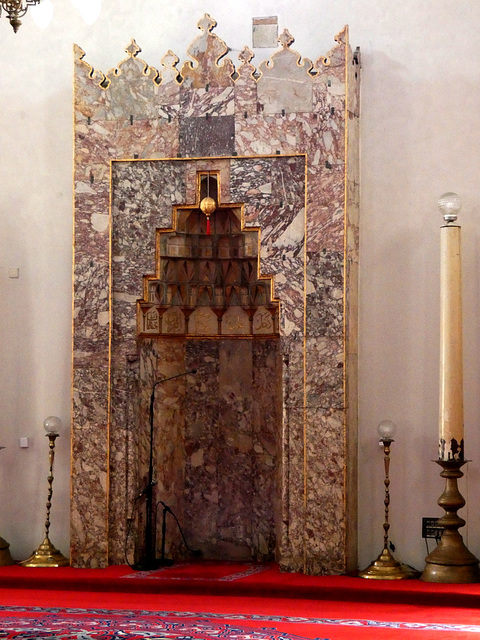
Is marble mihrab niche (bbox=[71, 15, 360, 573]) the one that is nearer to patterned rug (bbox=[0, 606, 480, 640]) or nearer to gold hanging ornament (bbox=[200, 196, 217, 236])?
gold hanging ornament (bbox=[200, 196, 217, 236])

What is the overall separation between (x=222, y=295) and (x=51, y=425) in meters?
1.63

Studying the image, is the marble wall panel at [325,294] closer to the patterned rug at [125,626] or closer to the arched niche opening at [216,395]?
the arched niche opening at [216,395]

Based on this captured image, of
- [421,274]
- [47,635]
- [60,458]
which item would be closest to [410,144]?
[421,274]

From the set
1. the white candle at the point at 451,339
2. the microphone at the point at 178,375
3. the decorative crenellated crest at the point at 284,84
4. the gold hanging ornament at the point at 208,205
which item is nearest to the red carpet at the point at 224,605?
the white candle at the point at 451,339

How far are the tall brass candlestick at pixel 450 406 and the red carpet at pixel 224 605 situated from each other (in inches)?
8.8

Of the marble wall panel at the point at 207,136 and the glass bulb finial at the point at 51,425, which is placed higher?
the marble wall panel at the point at 207,136

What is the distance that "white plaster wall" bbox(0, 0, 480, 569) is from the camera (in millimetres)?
7219

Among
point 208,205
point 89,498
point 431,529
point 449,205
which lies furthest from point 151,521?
point 449,205

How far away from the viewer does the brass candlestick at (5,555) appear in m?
7.39

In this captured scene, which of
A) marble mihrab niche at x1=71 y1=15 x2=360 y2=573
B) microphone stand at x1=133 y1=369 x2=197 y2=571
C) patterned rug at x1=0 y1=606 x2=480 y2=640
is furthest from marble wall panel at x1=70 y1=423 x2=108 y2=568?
patterned rug at x1=0 y1=606 x2=480 y2=640

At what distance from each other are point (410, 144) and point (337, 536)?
282 cm

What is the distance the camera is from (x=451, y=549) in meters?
6.74

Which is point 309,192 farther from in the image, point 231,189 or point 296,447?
point 296,447

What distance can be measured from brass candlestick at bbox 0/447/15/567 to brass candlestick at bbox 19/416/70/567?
3.9 inches
